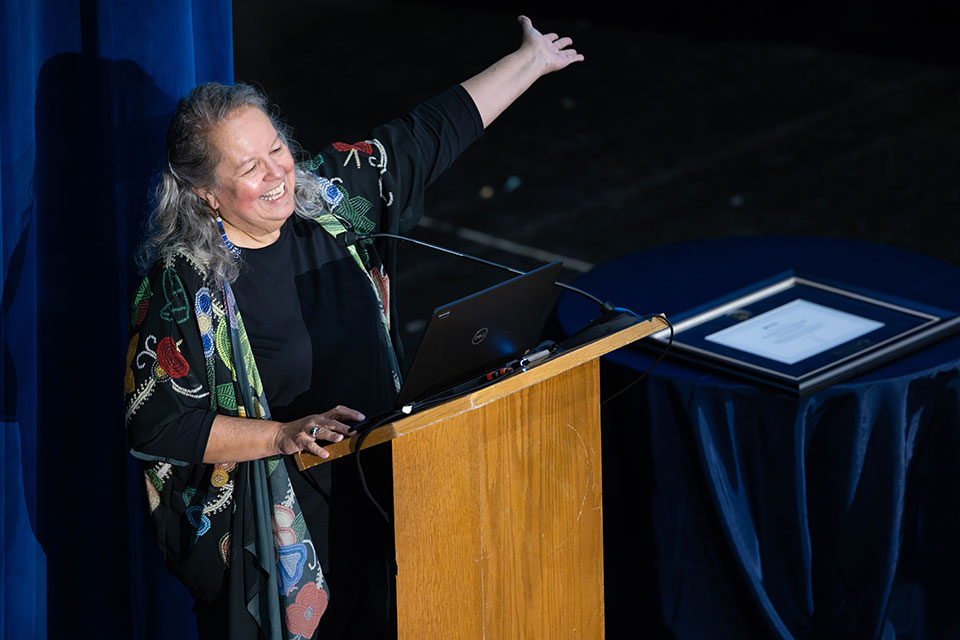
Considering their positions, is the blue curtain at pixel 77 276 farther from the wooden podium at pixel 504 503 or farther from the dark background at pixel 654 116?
the dark background at pixel 654 116

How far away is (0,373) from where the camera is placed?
8.55 feet

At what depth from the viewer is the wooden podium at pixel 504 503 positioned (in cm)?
211

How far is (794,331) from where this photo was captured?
9.38 feet

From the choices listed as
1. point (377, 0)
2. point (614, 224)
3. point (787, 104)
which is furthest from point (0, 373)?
point (377, 0)

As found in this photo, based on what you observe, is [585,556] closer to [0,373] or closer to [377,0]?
[0,373]

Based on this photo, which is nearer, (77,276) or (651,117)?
(77,276)

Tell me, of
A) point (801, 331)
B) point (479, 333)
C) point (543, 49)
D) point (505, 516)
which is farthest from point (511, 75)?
point (505, 516)

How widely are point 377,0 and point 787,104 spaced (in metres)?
3.67

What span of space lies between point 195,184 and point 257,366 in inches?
13.5

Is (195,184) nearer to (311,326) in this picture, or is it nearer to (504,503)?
(311,326)

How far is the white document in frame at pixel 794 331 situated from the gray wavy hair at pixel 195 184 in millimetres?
1089

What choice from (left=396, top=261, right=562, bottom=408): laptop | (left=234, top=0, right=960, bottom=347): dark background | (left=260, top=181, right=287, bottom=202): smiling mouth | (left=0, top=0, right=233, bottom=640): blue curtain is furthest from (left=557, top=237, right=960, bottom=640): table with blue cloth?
(left=234, top=0, right=960, bottom=347): dark background

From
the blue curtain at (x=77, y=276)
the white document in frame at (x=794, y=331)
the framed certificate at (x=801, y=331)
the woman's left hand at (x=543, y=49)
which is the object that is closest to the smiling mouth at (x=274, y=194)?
the blue curtain at (x=77, y=276)

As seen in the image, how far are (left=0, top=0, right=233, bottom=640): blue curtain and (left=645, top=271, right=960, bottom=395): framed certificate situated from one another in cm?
113
